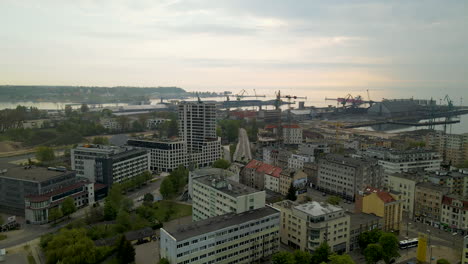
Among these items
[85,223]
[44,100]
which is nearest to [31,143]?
[85,223]

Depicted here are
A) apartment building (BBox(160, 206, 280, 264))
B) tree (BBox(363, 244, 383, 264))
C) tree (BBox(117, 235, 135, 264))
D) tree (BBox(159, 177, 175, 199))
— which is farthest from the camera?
tree (BBox(159, 177, 175, 199))

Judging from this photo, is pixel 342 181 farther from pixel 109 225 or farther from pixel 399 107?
pixel 399 107

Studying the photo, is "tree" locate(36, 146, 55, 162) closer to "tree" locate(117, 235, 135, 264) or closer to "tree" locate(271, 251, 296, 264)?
"tree" locate(117, 235, 135, 264)

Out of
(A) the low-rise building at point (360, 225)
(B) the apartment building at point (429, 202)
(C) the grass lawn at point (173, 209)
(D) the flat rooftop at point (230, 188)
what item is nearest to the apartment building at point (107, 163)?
(C) the grass lawn at point (173, 209)

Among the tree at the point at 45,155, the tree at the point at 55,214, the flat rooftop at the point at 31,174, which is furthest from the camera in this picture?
the tree at the point at 45,155

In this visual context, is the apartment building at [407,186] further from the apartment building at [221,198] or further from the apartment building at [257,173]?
the apartment building at [221,198]

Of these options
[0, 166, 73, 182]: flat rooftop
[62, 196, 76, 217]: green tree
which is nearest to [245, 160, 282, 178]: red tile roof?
[62, 196, 76, 217]: green tree
